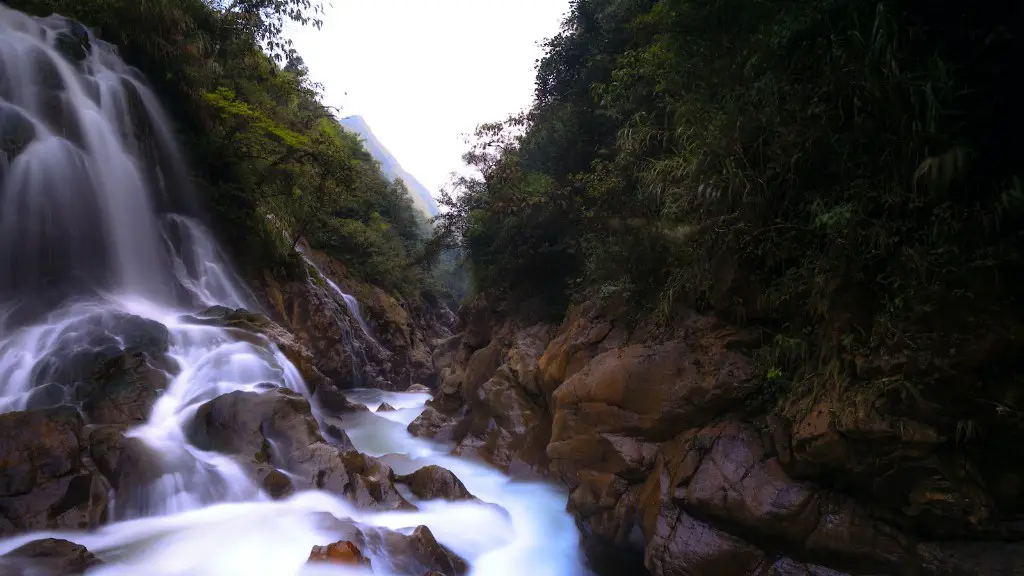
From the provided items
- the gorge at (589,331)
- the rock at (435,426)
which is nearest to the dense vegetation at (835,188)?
the gorge at (589,331)

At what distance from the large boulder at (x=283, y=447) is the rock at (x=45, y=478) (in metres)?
1.31

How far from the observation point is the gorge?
11.0 feet

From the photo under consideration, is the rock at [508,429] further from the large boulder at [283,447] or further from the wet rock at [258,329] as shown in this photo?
the wet rock at [258,329]

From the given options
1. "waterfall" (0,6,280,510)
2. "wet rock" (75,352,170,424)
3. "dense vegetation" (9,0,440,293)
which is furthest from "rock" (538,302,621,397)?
"dense vegetation" (9,0,440,293)

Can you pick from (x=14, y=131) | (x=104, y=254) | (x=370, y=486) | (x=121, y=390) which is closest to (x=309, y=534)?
(x=370, y=486)

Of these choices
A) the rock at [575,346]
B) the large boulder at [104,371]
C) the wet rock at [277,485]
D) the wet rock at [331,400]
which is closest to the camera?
the wet rock at [277,485]

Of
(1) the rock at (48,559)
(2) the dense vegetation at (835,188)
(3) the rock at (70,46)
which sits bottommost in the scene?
(1) the rock at (48,559)

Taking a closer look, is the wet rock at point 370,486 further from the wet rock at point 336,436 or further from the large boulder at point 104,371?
the large boulder at point 104,371

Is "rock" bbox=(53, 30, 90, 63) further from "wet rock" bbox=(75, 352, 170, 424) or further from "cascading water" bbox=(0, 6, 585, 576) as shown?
"wet rock" bbox=(75, 352, 170, 424)

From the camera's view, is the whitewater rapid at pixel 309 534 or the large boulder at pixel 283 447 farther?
the large boulder at pixel 283 447

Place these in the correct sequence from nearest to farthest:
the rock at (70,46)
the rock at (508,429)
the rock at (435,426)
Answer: the rock at (508,429) → the rock at (70,46) → the rock at (435,426)

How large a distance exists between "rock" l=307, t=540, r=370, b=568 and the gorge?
1.1 inches

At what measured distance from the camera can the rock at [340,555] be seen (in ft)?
15.3

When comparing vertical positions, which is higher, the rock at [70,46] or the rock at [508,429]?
the rock at [70,46]
